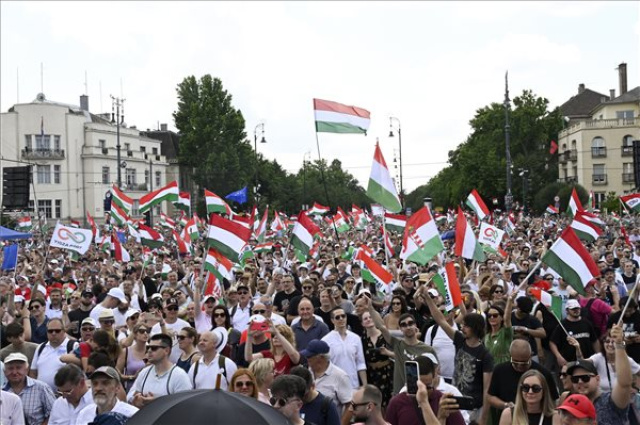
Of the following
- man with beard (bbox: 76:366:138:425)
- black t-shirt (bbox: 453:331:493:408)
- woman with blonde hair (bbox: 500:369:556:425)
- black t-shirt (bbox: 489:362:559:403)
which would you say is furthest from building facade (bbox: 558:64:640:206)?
man with beard (bbox: 76:366:138:425)

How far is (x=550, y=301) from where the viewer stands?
35.7ft

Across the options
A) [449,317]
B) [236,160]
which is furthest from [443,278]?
[236,160]

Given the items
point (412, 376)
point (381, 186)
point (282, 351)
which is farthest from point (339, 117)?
point (412, 376)

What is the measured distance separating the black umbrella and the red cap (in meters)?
1.56

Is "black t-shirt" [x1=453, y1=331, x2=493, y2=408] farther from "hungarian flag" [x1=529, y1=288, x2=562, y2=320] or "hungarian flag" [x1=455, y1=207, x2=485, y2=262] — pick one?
"hungarian flag" [x1=455, y1=207, x2=485, y2=262]

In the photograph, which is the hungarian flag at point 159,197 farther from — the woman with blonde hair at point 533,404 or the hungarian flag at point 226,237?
the woman with blonde hair at point 533,404

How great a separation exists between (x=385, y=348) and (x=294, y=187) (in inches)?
2931

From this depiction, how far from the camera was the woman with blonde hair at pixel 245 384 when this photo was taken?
6.42 m

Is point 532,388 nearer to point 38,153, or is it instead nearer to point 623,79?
point 38,153

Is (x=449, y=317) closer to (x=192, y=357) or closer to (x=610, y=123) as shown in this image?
(x=192, y=357)

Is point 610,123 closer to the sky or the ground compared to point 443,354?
closer to the sky

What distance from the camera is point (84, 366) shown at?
862 cm

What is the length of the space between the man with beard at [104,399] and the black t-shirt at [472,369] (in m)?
3.08

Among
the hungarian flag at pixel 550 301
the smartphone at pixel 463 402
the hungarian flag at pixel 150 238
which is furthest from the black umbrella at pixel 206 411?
the hungarian flag at pixel 150 238
